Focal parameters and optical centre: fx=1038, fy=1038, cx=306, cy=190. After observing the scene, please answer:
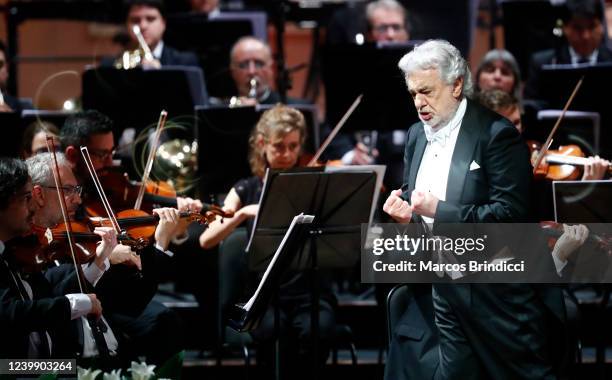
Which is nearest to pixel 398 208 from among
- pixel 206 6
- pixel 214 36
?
pixel 214 36

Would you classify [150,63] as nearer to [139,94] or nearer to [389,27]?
[139,94]

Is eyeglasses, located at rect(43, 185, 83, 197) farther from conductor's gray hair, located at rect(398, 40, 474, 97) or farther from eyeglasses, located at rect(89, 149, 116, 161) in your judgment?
conductor's gray hair, located at rect(398, 40, 474, 97)

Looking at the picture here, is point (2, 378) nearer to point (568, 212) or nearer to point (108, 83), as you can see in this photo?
point (568, 212)

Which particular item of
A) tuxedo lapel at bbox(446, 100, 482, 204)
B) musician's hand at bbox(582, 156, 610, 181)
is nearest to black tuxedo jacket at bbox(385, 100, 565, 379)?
tuxedo lapel at bbox(446, 100, 482, 204)

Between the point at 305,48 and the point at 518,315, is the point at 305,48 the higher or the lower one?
the higher one

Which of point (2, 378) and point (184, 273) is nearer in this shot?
point (2, 378)

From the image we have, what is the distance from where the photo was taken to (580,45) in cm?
497

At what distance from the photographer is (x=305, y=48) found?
22.7 feet

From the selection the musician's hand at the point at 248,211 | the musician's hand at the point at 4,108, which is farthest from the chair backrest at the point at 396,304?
the musician's hand at the point at 4,108

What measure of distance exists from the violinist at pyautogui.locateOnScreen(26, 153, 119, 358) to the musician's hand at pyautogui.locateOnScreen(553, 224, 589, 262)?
1274mm

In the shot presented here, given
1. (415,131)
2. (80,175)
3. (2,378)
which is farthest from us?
(80,175)

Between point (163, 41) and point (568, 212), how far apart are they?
286 cm

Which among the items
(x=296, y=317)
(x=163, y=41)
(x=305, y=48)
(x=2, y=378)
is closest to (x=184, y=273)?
(x=296, y=317)

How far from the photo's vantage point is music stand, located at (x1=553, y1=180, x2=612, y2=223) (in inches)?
120
